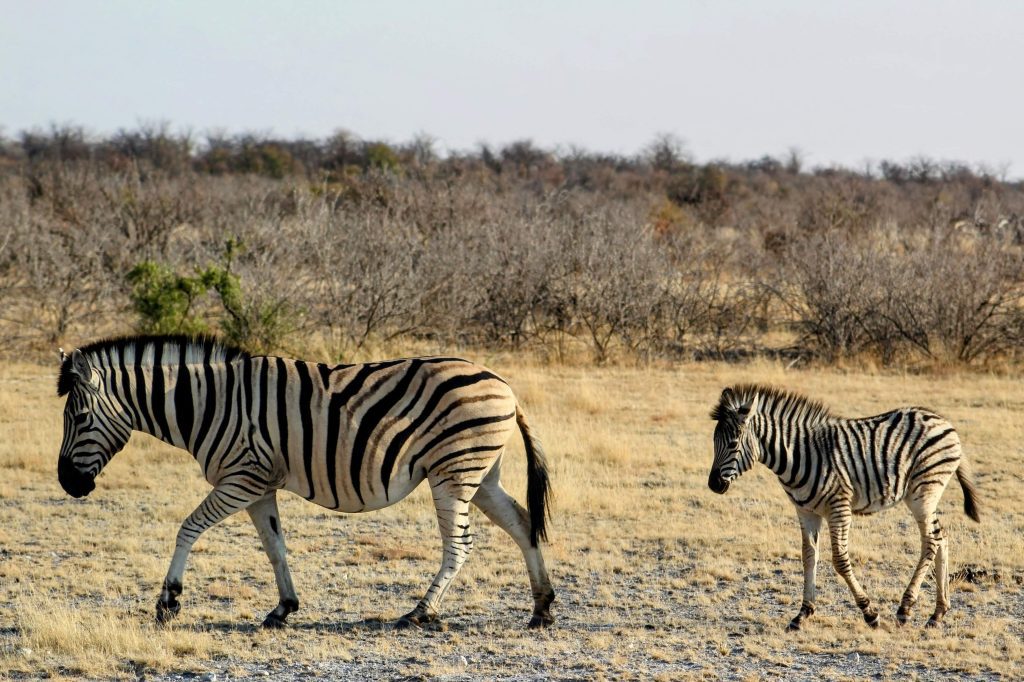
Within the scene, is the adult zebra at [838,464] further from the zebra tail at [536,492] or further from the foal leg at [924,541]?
the zebra tail at [536,492]

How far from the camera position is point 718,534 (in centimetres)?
832

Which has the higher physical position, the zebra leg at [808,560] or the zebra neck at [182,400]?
the zebra neck at [182,400]

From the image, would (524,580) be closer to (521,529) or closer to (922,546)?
(521,529)

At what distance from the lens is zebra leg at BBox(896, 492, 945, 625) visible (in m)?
6.39

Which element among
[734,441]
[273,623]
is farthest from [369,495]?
Result: [734,441]

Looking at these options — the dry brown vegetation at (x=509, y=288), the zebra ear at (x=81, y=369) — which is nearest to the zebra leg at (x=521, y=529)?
the zebra ear at (x=81, y=369)

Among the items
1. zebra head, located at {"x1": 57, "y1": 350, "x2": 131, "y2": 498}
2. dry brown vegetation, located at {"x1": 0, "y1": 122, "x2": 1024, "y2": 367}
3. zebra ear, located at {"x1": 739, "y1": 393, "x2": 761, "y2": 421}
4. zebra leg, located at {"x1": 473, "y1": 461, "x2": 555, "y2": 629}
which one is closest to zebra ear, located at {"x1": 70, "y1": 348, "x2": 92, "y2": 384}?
zebra head, located at {"x1": 57, "y1": 350, "x2": 131, "y2": 498}

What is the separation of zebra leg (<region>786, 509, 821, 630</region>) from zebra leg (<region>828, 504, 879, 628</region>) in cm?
15

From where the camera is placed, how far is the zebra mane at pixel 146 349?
6.49 metres

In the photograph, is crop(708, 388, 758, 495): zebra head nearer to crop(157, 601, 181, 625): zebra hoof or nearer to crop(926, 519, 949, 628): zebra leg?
crop(926, 519, 949, 628): zebra leg

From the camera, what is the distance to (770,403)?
6.58 metres

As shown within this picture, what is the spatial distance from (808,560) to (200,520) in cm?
324

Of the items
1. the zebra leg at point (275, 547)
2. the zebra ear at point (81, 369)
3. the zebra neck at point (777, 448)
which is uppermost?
the zebra ear at point (81, 369)

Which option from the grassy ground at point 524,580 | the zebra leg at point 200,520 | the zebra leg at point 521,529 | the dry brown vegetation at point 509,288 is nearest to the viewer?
the grassy ground at point 524,580
